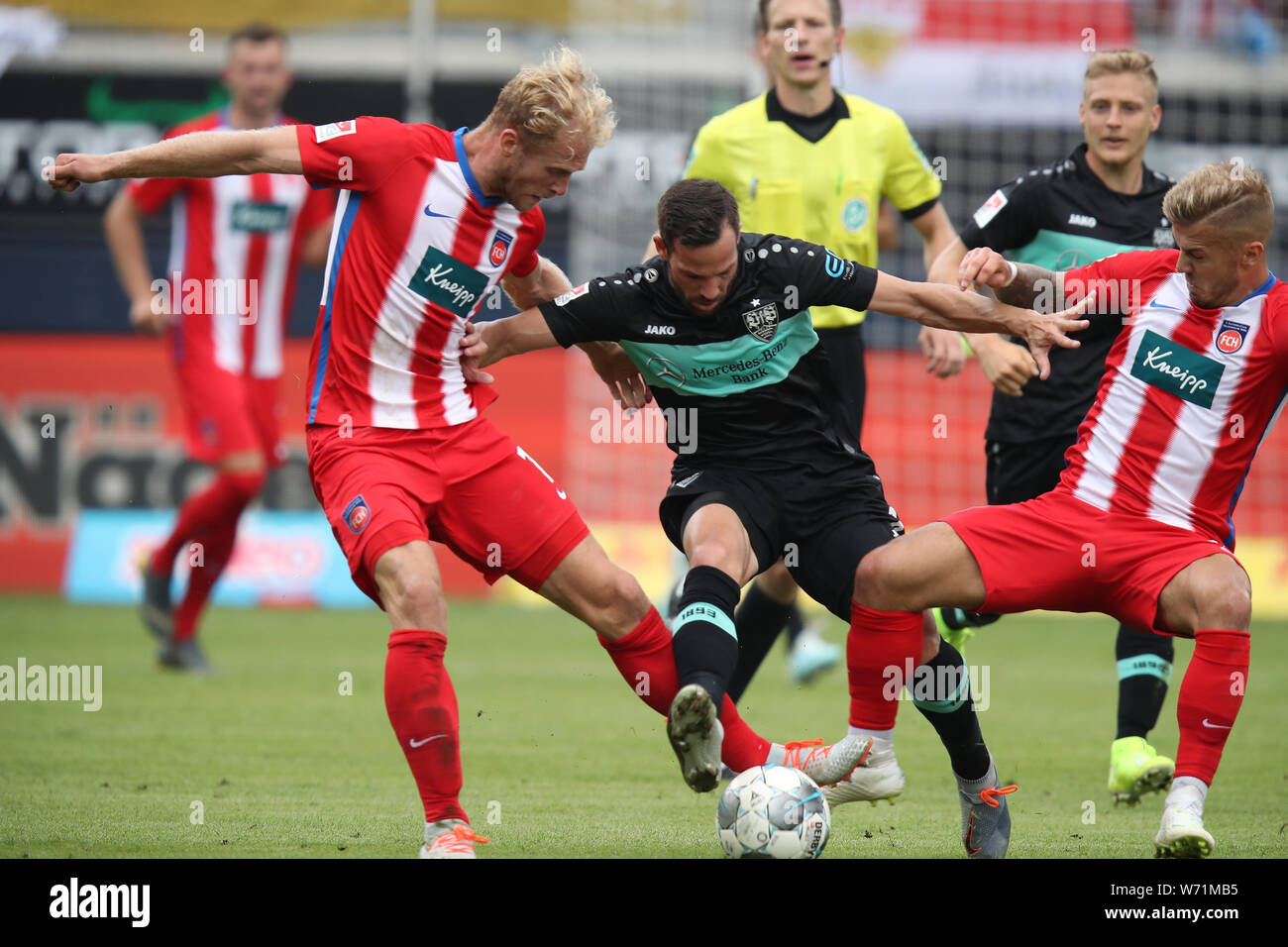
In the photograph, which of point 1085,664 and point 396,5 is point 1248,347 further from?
point 396,5

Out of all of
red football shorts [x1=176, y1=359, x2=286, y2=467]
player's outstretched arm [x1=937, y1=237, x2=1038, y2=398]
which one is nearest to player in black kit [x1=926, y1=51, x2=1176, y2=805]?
player's outstretched arm [x1=937, y1=237, x2=1038, y2=398]

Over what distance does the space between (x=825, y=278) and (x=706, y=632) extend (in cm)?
111

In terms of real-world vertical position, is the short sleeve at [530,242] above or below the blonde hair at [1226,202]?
below

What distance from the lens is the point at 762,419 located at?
506 centimetres

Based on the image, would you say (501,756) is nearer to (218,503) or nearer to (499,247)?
(499,247)

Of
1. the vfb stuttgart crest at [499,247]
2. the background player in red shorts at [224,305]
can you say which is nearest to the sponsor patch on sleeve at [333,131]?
the vfb stuttgart crest at [499,247]

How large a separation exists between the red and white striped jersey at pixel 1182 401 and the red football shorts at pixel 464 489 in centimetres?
157

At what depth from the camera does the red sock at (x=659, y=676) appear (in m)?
4.81

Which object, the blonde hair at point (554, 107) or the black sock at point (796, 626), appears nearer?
the blonde hair at point (554, 107)

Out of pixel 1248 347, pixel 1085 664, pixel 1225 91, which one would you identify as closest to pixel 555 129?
pixel 1248 347

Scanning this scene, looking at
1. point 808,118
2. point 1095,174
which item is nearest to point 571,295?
point 808,118

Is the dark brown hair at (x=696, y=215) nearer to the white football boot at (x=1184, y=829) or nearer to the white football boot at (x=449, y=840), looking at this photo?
the white football boot at (x=449, y=840)
